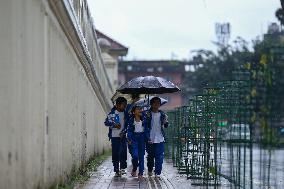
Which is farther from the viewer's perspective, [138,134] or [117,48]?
[117,48]

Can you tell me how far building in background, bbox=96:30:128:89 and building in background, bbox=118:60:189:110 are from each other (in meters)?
23.6

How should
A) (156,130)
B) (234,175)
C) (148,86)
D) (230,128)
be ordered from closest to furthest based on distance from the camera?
(230,128) → (234,175) → (156,130) → (148,86)

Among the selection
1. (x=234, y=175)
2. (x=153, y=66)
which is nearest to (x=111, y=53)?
(x=153, y=66)

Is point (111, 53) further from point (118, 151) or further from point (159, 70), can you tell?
point (118, 151)

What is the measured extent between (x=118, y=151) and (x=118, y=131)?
1.58 ft

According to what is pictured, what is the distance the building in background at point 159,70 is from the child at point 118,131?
3189 inches

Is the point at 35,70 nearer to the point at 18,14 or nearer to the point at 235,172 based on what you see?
the point at 18,14

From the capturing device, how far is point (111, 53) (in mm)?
66125

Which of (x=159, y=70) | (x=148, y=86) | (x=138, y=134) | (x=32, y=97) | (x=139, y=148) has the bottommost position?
(x=139, y=148)

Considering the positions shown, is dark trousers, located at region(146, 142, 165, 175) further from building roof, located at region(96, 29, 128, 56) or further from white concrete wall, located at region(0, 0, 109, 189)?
building roof, located at region(96, 29, 128, 56)

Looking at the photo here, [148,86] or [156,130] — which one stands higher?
[148,86]

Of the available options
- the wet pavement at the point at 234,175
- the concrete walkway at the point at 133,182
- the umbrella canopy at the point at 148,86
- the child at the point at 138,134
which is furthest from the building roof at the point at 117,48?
the child at the point at 138,134

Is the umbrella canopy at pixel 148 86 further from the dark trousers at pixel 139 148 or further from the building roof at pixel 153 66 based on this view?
the building roof at pixel 153 66

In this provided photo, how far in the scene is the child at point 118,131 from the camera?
15.3m
